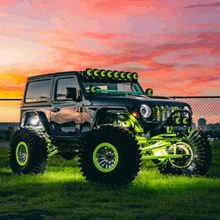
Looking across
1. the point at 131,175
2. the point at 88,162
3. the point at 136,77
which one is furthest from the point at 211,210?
the point at 136,77

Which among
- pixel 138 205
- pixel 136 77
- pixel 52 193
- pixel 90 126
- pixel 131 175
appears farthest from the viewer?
pixel 136 77

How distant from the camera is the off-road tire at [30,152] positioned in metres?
10.9

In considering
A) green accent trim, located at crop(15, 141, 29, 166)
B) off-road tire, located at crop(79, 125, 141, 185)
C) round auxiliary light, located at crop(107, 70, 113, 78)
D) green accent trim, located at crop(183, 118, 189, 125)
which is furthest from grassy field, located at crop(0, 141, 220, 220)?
round auxiliary light, located at crop(107, 70, 113, 78)

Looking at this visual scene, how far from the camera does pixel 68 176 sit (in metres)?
10.8

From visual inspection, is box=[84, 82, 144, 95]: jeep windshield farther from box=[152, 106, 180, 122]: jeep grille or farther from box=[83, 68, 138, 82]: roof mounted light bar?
box=[152, 106, 180, 122]: jeep grille

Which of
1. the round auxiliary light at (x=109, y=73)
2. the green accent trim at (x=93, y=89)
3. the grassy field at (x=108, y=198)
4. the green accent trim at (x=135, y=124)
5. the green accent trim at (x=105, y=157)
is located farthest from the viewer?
the round auxiliary light at (x=109, y=73)

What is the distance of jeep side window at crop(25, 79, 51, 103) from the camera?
37.4 ft

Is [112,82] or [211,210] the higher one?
[112,82]

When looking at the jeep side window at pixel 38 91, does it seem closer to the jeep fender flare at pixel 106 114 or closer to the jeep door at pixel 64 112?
the jeep door at pixel 64 112

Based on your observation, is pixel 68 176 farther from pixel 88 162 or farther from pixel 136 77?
pixel 136 77

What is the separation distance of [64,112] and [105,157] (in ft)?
6.11

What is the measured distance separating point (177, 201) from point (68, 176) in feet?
13.0

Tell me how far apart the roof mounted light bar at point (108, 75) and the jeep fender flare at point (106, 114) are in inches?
37.9

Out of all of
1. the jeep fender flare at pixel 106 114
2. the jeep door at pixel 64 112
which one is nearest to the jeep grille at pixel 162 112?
the jeep fender flare at pixel 106 114
